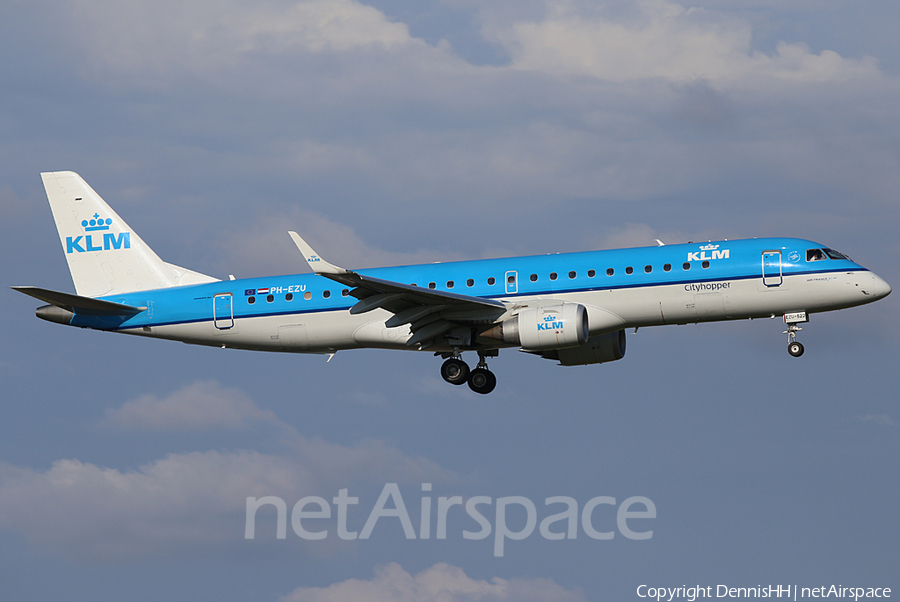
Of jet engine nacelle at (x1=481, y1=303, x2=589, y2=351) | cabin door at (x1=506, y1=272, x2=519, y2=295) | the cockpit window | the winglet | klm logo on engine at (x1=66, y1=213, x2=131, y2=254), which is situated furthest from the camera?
klm logo on engine at (x1=66, y1=213, x2=131, y2=254)

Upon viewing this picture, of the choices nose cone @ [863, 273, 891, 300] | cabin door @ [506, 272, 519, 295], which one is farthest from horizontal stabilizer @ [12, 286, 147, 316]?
nose cone @ [863, 273, 891, 300]

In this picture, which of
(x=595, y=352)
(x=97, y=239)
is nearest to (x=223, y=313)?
(x=97, y=239)

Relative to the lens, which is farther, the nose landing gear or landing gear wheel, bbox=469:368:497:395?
landing gear wheel, bbox=469:368:497:395

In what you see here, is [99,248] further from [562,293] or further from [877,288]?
[877,288]

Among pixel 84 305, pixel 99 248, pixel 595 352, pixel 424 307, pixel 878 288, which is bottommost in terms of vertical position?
pixel 595 352

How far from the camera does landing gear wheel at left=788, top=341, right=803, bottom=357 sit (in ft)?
116

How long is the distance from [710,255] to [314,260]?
43.7 feet

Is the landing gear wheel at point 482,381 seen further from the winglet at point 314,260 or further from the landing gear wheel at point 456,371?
the winglet at point 314,260

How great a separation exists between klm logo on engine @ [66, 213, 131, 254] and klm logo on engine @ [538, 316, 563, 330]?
18.0 metres

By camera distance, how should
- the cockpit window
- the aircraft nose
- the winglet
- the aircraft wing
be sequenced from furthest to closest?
the cockpit window
the aircraft nose
the aircraft wing
the winglet

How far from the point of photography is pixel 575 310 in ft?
115

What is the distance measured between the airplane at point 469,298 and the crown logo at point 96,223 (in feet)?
0.79

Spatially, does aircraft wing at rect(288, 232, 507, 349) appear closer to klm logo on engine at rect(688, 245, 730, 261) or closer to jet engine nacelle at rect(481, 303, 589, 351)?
jet engine nacelle at rect(481, 303, 589, 351)

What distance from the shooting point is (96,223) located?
43.3 meters
